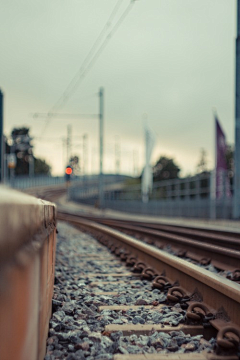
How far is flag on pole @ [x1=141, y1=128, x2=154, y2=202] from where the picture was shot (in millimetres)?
37150

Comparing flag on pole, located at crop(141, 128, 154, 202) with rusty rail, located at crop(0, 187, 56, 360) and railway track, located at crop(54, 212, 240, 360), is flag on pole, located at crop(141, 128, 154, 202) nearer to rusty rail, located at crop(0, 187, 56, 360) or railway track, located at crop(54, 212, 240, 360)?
railway track, located at crop(54, 212, 240, 360)

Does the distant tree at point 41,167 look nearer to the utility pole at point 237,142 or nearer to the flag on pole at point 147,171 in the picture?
the flag on pole at point 147,171

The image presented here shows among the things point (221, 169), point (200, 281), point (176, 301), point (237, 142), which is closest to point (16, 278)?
point (200, 281)

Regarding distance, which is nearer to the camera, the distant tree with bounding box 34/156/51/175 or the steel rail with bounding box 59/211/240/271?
the steel rail with bounding box 59/211/240/271

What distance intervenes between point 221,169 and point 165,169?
87793 millimetres

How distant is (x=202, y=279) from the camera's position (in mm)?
3949

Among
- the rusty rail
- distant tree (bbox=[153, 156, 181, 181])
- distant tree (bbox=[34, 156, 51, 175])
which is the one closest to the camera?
the rusty rail

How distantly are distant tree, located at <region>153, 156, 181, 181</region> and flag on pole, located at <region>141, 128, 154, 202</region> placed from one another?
220 feet

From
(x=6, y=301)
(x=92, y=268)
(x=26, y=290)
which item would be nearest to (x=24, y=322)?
(x=26, y=290)

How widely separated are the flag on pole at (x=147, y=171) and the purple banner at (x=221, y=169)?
1359 cm

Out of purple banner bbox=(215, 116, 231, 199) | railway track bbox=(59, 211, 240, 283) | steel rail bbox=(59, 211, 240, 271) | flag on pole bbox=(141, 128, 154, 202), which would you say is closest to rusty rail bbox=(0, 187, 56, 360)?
railway track bbox=(59, 211, 240, 283)

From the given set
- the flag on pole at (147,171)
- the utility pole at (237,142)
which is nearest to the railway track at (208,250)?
the utility pole at (237,142)

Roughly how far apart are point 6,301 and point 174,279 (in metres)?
3.77

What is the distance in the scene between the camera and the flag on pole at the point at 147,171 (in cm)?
3715
